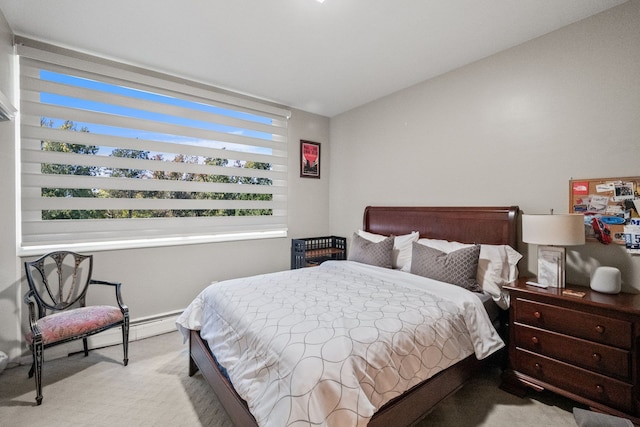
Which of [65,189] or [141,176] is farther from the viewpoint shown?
[141,176]

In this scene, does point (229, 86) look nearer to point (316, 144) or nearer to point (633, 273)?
point (316, 144)

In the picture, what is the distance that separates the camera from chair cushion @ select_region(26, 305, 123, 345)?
209cm

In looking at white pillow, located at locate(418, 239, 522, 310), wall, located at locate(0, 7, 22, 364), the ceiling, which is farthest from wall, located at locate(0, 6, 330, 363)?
white pillow, located at locate(418, 239, 522, 310)

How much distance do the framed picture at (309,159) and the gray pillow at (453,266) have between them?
2277 mm

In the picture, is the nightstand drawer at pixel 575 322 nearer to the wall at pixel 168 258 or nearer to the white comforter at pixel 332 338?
the white comforter at pixel 332 338

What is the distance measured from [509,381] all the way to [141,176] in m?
3.84

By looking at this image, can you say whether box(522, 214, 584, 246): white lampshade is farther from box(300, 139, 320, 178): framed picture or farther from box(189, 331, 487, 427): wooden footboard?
box(300, 139, 320, 178): framed picture

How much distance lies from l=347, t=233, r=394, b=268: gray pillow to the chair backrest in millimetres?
2633

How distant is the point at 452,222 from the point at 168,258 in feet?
10.2

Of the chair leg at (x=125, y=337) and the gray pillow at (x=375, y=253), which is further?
the gray pillow at (x=375, y=253)

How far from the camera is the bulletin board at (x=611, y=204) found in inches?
77.6

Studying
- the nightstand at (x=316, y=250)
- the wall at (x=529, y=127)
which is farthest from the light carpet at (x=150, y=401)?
the nightstand at (x=316, y=250)

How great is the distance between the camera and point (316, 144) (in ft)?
14.5

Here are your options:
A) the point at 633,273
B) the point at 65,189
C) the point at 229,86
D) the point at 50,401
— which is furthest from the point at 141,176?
the point at 633,273
